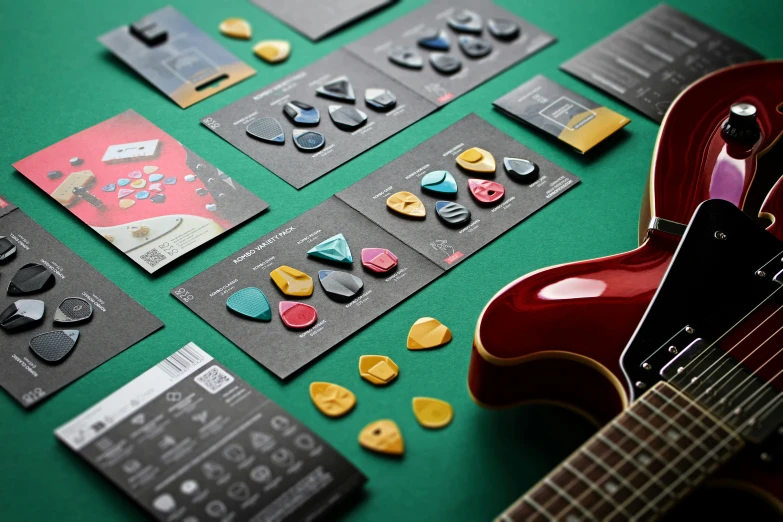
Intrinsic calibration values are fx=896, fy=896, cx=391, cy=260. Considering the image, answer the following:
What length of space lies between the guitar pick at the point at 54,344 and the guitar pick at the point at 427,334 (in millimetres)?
633

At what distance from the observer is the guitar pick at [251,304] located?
5.65 ft

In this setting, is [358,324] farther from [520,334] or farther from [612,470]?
[612,470]

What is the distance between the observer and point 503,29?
2.37m

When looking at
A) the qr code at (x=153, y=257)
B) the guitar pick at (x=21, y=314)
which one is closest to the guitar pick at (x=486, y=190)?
the qr code at (x=153, y=257)

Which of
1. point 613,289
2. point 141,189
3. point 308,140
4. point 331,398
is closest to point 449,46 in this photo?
point 308,140

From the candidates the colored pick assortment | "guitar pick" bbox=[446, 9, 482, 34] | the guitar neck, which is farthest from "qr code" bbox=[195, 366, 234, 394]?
"guitar pick" bbox=[446, 9, 482, 34]

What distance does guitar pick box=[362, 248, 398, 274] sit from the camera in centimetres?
180

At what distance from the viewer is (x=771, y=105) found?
1.94m

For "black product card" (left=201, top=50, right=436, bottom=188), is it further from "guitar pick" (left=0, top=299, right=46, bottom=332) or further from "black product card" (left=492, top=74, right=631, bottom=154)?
"guitar pick" (left=0, top=299, right=46, bottom=332)

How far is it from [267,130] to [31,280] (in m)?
0.63

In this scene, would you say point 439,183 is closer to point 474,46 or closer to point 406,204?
point 406,204

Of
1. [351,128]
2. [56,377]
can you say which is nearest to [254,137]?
[351,128]

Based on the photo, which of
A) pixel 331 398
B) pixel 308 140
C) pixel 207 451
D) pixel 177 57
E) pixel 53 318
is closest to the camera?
pixel 207 451

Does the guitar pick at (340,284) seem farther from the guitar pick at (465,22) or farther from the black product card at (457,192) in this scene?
the guitar pick at (465,22)
